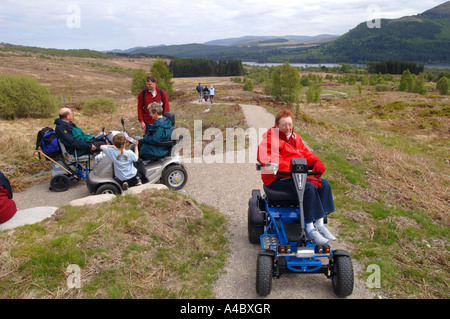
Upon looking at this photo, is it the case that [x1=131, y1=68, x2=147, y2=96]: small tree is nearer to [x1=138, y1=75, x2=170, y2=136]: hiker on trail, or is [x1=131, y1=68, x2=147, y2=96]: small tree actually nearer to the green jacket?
[x1=138, y1=75, x2=170, y2=136]: hiker on trail

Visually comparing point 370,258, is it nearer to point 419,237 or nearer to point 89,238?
point 419,237

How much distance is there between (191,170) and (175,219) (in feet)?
13.9

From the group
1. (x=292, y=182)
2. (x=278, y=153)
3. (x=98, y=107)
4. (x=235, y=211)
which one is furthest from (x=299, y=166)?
(x=98, y=107)

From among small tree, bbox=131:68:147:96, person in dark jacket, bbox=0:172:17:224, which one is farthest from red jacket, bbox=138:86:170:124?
small tree, bbox=131:68:147:96

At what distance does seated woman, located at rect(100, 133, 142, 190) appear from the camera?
6.52 m

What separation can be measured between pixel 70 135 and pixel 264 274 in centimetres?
627

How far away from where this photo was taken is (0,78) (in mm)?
19312

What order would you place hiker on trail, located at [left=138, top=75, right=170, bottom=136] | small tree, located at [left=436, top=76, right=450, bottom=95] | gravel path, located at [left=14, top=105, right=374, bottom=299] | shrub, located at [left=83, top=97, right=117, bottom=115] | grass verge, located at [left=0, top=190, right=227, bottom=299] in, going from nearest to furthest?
grass verge, located at [left=0, top=190, right=227, bottom=299], gravel path, located at [left=14, top=105, right=374, bottom=299], hiker on trail, located at [left=138, top=75, right=170, bottom=136], shrub, located at [left=83, top=97, right=117, bottom=115], small tree, located at [left=436, top=76, right=450, bottom=95]

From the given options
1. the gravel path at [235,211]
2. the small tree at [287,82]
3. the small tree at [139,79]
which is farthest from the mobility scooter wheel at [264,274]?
the small tree at [287,82]

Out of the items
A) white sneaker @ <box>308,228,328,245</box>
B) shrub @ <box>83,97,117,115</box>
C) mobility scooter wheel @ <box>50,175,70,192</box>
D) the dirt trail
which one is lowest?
the dirt trail

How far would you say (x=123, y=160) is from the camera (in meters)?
6.78

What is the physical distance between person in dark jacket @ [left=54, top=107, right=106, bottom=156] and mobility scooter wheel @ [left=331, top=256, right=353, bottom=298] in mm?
6510

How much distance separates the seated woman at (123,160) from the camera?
6523mm

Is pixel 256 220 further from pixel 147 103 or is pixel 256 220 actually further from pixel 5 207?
pixel 147 103
